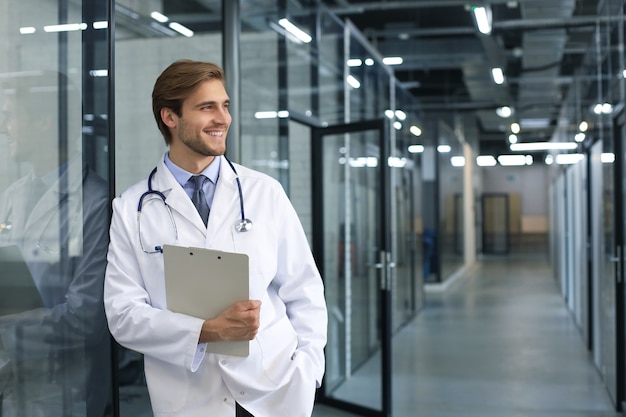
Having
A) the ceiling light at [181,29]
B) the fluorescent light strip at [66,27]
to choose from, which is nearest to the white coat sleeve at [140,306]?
the fluorescent light strip at [66,27]

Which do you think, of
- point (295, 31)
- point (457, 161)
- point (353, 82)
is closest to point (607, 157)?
point (353, 82)

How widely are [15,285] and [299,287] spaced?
863 mm

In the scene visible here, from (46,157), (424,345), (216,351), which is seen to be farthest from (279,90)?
(424,345)

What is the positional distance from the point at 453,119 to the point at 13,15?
15466 millimetres

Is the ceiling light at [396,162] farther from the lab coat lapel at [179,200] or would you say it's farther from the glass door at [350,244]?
the lab coat lapel at [179,200]

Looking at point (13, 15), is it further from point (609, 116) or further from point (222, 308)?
point (609, 116)

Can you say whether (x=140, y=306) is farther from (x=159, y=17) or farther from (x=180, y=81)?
(x=159, y=17)

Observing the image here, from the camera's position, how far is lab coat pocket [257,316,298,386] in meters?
1.90

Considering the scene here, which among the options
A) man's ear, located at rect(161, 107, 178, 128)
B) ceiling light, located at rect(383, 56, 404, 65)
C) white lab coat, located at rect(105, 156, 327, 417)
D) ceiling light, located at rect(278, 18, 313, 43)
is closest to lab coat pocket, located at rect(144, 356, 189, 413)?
white lab coat, located at rect(105, 156, 327, 417)

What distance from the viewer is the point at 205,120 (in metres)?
1.91

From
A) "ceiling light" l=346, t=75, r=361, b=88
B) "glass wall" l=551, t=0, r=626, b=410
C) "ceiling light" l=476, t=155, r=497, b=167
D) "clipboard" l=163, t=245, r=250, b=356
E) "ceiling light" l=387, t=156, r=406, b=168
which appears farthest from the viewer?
"ceiling light" l=476, t=155, r=497, b=167

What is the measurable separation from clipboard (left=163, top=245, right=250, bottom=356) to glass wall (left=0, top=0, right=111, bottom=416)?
→ 0.67 m

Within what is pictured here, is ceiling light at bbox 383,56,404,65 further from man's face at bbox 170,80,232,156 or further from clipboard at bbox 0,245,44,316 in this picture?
man's face at bbox 170,80,232,156

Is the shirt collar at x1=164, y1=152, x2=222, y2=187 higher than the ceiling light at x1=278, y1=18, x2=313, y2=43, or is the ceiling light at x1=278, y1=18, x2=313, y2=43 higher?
the ceiling light at x1=278, y1=18, x2=313, y2=43
